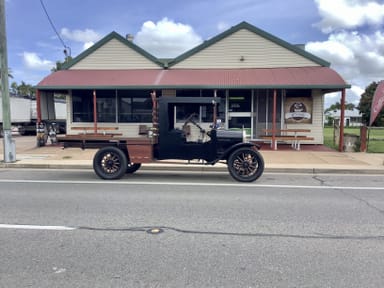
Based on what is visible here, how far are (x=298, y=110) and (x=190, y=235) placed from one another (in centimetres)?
1348

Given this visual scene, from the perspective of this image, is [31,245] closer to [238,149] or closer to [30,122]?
[238,149]

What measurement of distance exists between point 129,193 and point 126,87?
9.03 meters

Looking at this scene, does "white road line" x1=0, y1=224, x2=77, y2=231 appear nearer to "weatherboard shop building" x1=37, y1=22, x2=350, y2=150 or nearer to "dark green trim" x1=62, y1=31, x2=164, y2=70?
"weatherboard shop building" x1=37, y1=22, x2=350, y2=150

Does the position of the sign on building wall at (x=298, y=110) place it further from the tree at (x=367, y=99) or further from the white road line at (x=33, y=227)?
the tree at (x=367, y=99)

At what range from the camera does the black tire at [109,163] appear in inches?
334

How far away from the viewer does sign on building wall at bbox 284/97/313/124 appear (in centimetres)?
1636

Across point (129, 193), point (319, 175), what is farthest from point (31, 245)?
point (319, 175)

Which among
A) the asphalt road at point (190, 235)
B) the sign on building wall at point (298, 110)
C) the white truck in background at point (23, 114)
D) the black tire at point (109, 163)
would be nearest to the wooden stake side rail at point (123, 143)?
the black tire at point (109, 163)

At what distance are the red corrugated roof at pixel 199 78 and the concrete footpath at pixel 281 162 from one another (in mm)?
3116

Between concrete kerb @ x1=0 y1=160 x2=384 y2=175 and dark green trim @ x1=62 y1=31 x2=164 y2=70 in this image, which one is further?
dark green trim @ x1=62 y1=31 x2=164 y2=70

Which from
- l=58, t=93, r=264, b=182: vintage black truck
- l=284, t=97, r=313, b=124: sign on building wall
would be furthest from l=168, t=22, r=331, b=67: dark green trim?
l=58, t=93, r=264, b=182: vintage black truck

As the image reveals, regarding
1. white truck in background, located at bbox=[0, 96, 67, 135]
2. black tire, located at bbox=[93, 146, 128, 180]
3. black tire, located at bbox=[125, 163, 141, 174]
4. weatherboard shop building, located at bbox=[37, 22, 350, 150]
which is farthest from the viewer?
white truck in background, located at bbox=[0, 96, 67, 135]

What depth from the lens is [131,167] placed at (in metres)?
9.46

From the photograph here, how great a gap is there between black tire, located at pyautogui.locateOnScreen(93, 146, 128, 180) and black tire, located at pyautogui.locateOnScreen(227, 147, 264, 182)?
2.86m
